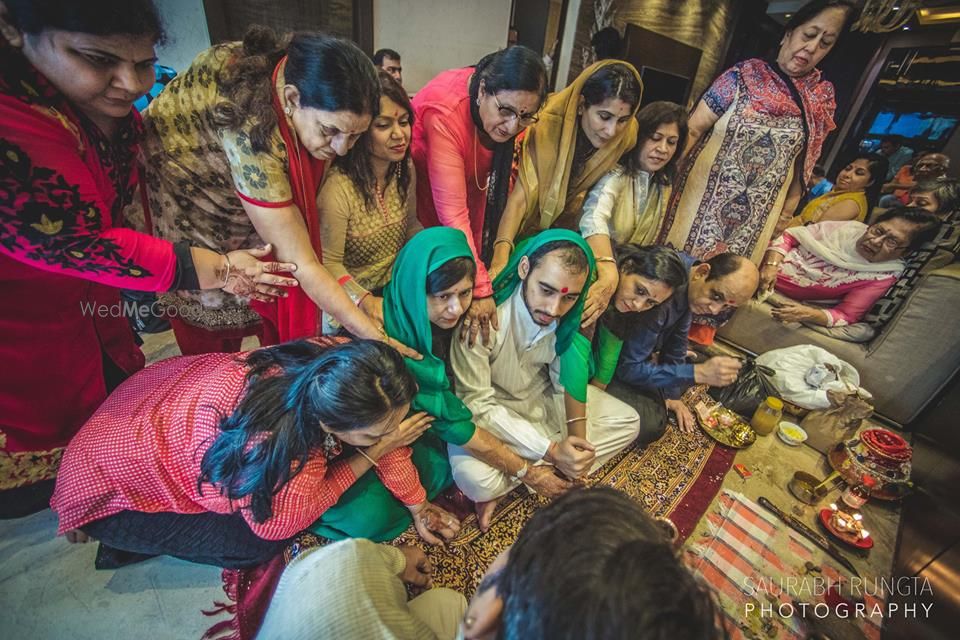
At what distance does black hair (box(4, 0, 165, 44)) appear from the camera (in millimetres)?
777

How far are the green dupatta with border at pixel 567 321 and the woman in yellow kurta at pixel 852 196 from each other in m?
3.03

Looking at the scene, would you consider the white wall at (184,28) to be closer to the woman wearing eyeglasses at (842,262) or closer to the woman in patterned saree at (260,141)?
Result: the woman in patterned saree at (260,141)

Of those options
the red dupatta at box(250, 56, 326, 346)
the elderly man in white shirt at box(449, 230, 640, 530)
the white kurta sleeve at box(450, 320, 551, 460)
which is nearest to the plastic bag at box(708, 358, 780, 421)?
the elderly man in white shirt at box(449, 230, 640, 530)

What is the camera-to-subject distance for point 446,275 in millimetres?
1504

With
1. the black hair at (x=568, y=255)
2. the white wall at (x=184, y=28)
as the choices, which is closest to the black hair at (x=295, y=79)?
the black hair at (x=568, y=255)

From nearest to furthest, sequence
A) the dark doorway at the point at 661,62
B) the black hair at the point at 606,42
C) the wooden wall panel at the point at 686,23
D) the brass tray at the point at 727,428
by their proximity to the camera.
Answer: the brass tray at the point at 727,428, the black hair at the point at 606,42, the wooden wall panel at the point at 686,23, the dark doorway at the point at 661,62

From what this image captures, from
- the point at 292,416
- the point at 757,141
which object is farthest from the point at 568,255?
the point at 757,141

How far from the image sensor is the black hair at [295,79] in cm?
113

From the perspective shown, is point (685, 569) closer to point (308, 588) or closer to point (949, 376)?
point (308, 588)

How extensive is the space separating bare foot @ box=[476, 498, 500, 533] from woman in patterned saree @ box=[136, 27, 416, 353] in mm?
946

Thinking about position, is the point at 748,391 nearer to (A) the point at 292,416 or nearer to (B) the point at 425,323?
(B) the point at 425,323

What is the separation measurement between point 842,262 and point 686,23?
190 inches

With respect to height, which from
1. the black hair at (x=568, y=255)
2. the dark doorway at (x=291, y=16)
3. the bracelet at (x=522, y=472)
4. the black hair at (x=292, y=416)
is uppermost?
the dark doorway at (x=291, y=16)

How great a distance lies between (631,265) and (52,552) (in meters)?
2.88
